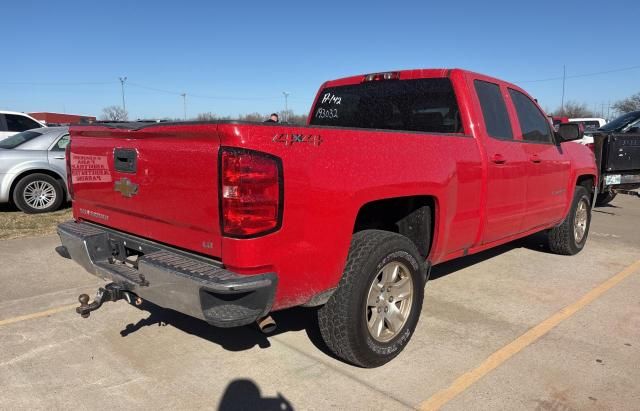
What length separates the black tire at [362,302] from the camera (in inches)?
117

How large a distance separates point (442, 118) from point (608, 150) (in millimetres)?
5486

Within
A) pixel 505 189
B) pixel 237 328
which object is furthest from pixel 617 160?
pixel 237 328

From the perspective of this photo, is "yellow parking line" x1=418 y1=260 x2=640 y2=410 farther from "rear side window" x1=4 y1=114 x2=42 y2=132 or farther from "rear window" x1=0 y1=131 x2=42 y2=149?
"rear side window" x1=4 y1=114 x2=42 y2=132

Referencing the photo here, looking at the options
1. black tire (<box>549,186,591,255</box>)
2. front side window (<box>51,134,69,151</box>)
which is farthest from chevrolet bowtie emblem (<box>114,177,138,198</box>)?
front side window (<box>51,134,69,151</box>)

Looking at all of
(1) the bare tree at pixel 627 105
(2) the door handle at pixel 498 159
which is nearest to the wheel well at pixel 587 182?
(2) the door handle at pixel 498 159

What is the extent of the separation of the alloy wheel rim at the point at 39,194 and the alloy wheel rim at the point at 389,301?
7680 millimetres

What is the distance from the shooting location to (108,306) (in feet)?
14.3

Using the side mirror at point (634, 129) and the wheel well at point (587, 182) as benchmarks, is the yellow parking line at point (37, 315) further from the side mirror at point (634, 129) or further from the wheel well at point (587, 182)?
the side mirror at point (634, 129)

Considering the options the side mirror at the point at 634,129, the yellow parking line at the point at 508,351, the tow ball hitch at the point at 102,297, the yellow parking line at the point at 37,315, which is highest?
the side mirror at the point at 634,129

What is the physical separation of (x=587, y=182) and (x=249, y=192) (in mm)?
5662

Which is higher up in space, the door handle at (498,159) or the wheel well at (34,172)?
the door handle at (498,159)

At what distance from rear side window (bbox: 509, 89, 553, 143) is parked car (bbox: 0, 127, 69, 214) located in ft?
24.8

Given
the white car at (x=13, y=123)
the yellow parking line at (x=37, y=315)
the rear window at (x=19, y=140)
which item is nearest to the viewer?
the yellow parking line at (x=37, y=315)

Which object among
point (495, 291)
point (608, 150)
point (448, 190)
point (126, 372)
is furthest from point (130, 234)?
point (608, 150)
